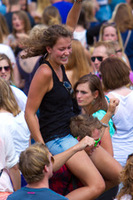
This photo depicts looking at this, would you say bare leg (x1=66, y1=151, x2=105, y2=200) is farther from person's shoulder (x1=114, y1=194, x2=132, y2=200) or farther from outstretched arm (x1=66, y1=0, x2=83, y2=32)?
outstretched arm (x1=66, y1=0, x2=83, y2=32)

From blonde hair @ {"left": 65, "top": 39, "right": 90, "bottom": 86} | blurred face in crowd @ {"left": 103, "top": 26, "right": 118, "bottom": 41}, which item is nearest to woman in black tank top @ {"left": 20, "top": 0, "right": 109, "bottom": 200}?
blonde hair @ {"left": 65, "top": 39, "right": 90, "bottom": 86}

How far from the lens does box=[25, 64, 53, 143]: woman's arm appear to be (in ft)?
12.0

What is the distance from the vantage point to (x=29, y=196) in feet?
9.96

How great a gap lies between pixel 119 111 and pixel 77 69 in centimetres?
151

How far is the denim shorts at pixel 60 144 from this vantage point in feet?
12.2

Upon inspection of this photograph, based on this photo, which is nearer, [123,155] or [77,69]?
[123,155]

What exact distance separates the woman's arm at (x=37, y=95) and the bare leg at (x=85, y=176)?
1.18 feet

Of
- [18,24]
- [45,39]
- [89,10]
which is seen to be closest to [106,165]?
[45,39]

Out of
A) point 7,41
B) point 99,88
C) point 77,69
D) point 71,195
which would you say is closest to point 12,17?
point 7,41

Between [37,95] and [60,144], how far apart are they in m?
0.49

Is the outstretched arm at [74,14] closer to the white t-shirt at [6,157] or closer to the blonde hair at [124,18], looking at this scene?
the white t-shirt at [6,157]

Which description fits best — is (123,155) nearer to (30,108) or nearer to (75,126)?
(75,126)

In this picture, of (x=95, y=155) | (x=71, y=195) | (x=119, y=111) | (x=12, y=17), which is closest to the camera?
(x=71, y=195)

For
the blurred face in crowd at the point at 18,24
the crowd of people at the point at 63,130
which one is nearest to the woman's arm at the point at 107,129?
the crowd of people at the point at 63,130
